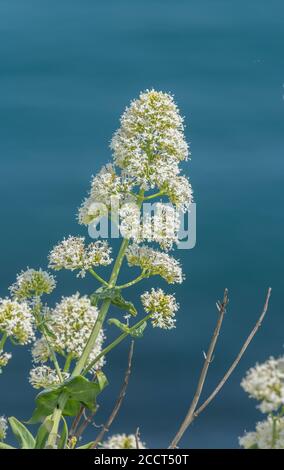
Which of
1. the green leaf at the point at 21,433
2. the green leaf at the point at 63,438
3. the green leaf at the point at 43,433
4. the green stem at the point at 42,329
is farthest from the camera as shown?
the green stem at the point at 42,329

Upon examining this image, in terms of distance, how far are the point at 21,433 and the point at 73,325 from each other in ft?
2.42

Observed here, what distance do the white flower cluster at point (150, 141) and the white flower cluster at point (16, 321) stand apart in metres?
1.11

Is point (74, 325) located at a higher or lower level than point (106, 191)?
lower

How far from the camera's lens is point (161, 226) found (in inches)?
188

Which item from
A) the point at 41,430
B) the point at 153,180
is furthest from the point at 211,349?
the point at 153,180

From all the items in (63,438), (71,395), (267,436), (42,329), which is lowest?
(267,436)

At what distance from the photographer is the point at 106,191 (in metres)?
4.91

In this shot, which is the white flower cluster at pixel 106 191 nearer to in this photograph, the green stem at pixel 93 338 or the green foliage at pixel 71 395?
the green stem at pixel 93 338

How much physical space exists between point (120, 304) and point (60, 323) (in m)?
0.40

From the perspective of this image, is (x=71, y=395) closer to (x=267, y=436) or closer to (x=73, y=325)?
(x=73, y=325)

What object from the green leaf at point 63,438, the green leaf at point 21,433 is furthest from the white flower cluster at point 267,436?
the green leaf at point 21,433

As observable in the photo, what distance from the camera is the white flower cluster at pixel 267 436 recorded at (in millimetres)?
2596

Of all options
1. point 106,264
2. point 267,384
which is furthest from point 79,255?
point 267,384
